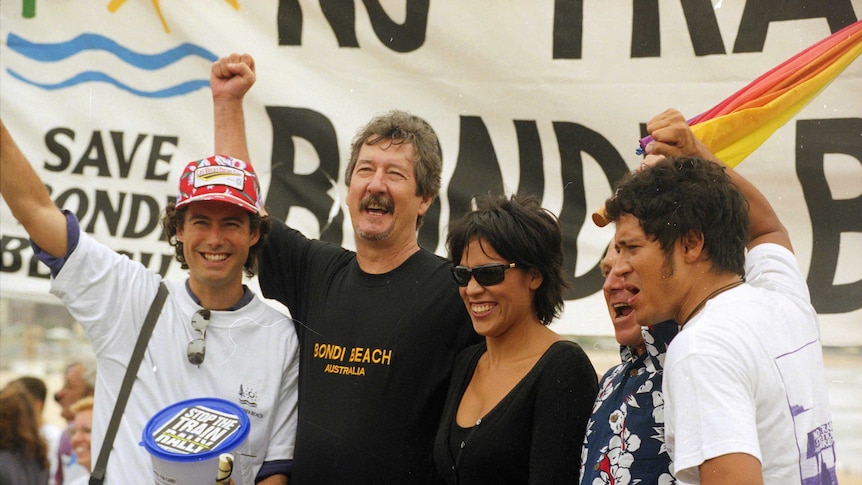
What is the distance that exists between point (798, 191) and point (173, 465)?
2.53m

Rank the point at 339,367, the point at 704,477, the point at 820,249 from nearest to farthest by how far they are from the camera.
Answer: the point at 704,477 < the point at 339,367 < the point at 820,249

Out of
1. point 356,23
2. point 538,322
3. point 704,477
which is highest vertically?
point 356,23

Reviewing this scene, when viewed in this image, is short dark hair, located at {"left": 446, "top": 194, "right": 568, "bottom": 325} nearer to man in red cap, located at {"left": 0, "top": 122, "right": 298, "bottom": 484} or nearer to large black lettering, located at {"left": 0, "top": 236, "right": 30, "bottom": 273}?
man in red cap, located at {"left": 0, "top": 122, "right": 298, "bottom": 484}

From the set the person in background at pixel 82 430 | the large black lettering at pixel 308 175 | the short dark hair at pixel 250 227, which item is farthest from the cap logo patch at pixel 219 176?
the person in background at pixel 82 430

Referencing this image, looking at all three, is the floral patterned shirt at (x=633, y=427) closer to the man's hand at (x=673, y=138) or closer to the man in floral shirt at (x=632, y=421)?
the man in floral shirt at (x=632, y=421)

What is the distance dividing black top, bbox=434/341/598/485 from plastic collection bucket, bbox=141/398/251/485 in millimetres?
583

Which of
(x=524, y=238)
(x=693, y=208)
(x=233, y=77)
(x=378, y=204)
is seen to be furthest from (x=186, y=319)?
(x=693, y=208)

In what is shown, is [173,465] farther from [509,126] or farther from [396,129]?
[509,126]

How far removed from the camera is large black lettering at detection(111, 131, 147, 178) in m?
4.26

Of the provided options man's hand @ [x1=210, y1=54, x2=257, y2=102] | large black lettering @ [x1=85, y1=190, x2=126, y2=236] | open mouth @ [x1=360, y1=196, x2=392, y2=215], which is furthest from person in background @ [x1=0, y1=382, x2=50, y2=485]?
open mouth @ [x1=360, y1=196, x2=392, y2=215]

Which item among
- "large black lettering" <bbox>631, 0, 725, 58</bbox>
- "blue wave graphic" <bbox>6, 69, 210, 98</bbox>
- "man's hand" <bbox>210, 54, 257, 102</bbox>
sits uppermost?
"large black lettering" <bbox>631, 0, 725, 58</bbox>

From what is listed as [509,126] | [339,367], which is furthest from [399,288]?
[509,126]

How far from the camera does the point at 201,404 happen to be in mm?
2785

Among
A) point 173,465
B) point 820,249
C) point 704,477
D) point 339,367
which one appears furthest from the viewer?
point 820,249
